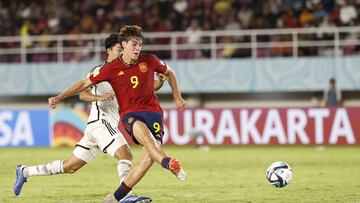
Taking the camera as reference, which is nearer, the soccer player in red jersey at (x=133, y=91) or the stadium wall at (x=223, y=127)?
the soccer player in red jersey at (x=133, y=91)

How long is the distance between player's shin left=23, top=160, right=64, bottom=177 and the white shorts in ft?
1.01

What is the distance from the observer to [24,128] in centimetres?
2752

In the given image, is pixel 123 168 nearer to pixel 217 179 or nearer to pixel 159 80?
pixel 159 80

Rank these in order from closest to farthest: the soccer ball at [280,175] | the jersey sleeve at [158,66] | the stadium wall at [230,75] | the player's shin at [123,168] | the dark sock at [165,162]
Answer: the dark sock at [165,162], the jersey sleeve at [158,66], the player's shin at [123,168], the soccer ball at [280,175], the stadium wall at [230,75]

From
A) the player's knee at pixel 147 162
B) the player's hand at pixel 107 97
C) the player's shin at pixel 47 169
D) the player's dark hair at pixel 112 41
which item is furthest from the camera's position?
the player's shin at pixel 47 169

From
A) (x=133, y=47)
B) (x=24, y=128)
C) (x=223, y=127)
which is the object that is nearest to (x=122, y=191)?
(x=133, y=47)

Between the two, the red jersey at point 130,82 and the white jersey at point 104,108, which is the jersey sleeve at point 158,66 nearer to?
the red jersey at point 130,82

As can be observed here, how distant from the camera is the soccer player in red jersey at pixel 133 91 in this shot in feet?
36.0

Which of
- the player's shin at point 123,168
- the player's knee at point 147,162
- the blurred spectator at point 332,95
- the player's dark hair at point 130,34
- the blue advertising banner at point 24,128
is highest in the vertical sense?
the player's dark hair at point 130,34

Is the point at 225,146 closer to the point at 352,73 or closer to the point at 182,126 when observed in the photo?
the point at 182,126

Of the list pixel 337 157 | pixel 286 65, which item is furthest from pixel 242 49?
pixel 337 157

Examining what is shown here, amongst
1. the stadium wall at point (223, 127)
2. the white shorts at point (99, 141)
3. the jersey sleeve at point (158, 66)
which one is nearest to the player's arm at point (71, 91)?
the jersey sleeve at point (158, 66)

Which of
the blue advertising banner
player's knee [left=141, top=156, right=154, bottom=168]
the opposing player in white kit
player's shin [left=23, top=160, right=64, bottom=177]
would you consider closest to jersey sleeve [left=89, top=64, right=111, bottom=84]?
the opposing player in white kit

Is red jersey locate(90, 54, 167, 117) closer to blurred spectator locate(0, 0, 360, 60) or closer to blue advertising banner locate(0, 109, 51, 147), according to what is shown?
blue advertising banner locate(0, 109, 51, 147)
